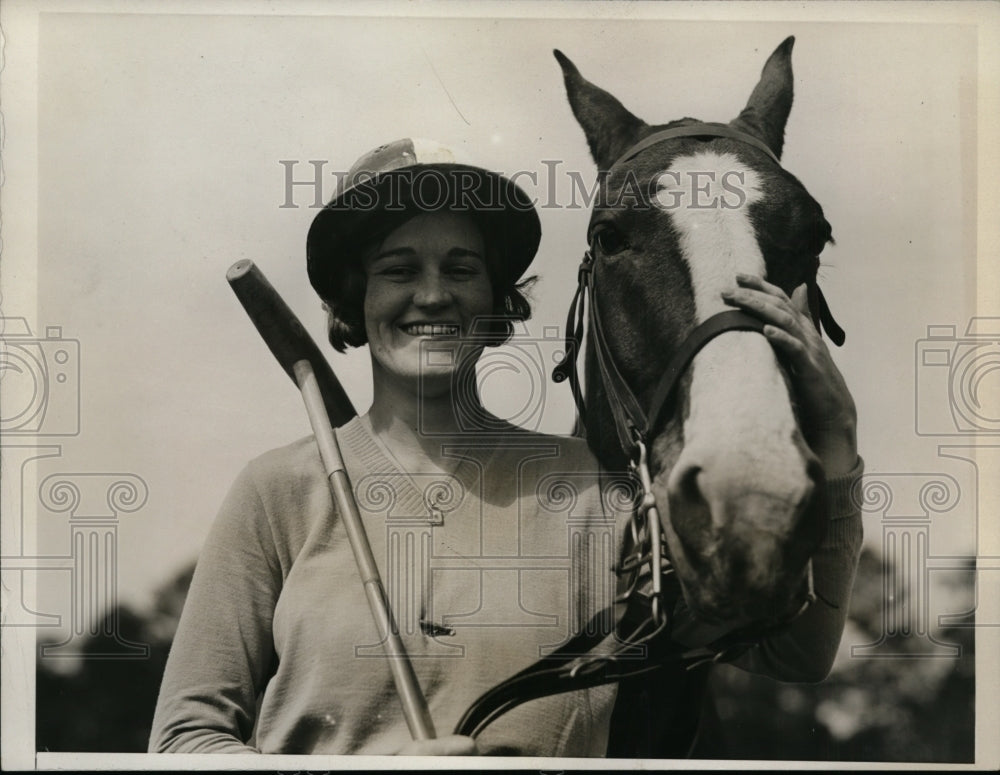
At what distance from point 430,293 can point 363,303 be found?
0.22 m

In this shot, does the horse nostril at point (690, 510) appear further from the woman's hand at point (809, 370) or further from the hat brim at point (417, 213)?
the hat brim at point (417, 213)

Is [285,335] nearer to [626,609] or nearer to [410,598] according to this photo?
[410,598]

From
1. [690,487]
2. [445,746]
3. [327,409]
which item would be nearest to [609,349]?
[690,487]

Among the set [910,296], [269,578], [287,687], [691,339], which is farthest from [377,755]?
[910,296]

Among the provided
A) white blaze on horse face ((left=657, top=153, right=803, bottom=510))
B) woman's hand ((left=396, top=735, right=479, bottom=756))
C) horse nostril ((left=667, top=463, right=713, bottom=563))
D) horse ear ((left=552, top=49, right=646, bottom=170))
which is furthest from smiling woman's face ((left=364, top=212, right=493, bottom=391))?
woman's hand ((left=396, top=735, right=479, bottom=756))

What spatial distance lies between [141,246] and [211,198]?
0.90 feet

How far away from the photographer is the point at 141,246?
12.5ft

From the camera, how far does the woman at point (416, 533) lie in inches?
143

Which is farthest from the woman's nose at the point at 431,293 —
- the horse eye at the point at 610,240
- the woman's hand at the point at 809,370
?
the woman's hand at the point at 809,370

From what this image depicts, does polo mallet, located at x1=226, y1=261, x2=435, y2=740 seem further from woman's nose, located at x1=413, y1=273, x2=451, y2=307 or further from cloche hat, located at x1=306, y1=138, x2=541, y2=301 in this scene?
woman's nose, located at x1=413, y1=273, x2=451, y2=307

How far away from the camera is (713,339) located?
3348 millimetres

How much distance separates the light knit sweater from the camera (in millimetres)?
3637

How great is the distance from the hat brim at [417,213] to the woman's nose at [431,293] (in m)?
0.19

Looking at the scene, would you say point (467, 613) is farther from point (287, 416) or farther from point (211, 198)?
point (211, 198)
